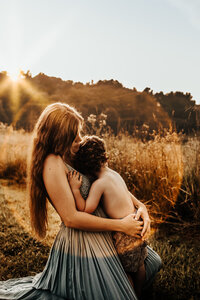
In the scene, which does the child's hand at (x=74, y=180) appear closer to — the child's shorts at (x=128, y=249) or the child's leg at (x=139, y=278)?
the child's shorts at (x=128, y=249)

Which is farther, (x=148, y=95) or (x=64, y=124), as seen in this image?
(x=148, y=95)

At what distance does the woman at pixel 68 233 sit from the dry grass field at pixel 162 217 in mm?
997

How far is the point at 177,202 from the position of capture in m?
4.41

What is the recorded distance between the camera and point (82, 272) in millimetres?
1958

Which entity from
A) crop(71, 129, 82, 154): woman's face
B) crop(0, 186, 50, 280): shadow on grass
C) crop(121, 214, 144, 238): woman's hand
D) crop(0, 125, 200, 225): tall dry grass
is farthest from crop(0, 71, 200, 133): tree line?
crop(121, 214, 144, 238): woman's hand

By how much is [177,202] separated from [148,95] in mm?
22829

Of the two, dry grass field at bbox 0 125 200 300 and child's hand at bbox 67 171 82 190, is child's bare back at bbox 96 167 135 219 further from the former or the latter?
dry grass field at bbox 0 125 200 300

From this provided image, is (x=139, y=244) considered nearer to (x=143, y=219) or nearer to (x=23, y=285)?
(x=143, y=219)

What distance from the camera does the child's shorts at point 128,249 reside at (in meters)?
2.06

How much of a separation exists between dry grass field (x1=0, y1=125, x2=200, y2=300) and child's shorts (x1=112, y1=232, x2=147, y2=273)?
82 centimetres

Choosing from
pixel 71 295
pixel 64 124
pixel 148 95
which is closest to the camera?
pixel 71 295

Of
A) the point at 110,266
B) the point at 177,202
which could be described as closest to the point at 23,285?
the point at 110,266

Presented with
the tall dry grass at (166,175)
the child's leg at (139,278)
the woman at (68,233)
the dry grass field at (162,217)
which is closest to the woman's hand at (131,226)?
the woman at (68,233)

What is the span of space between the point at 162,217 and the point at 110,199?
2.61m
